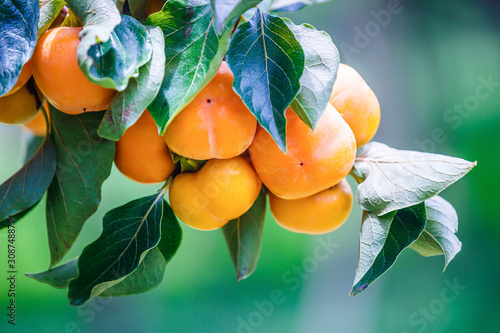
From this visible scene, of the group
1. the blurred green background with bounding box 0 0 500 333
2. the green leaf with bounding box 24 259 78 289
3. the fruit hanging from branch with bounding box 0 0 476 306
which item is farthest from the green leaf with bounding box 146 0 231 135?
the blurred green background with bounding box 0 0 500 333

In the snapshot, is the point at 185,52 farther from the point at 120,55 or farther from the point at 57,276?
the point at 57,276

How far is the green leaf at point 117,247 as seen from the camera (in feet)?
1.10

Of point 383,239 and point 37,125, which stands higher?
point 383,239

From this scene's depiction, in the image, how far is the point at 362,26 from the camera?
1.31 meters

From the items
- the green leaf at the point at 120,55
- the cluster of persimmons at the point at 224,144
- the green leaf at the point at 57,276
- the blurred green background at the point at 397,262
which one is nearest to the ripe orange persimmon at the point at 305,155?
the cluster of persimmons at the point at 224,144

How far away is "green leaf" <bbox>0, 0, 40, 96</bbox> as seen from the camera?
0.26m

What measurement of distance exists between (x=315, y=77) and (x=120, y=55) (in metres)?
0.12

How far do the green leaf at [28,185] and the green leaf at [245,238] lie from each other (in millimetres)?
178

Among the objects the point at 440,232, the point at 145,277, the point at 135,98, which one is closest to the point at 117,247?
the point at 145,277

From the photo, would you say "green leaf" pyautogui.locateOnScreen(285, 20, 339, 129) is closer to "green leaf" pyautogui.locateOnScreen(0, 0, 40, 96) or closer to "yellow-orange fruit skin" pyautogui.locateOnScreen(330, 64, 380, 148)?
"yellow-orange fruit skin" pyautogui.locateOnScreen(330, 64, 380, 148)

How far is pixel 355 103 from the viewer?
0.36 metres

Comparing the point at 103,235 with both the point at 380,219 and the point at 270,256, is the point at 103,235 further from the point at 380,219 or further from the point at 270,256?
the point at 270,256

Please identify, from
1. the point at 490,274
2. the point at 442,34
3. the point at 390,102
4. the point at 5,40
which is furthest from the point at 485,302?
the point at 5,40

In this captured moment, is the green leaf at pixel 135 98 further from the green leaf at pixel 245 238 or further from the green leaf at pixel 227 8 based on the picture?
the green leaf at pixel 245 238
